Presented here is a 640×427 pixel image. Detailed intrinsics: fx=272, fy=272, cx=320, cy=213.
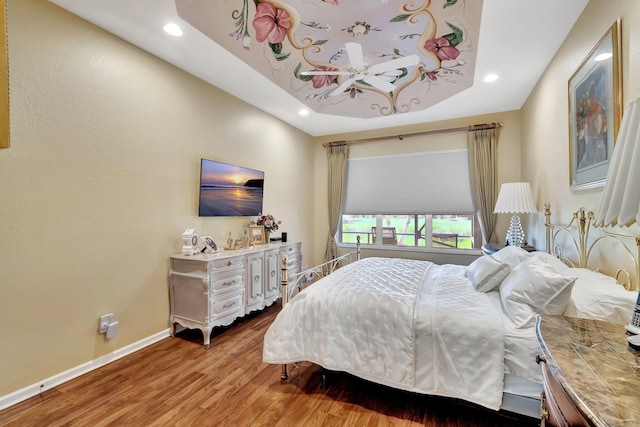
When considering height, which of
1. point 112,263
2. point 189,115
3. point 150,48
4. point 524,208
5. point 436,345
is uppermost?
point 150,48

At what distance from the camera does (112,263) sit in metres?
2.42

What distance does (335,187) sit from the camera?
5246 millimetres

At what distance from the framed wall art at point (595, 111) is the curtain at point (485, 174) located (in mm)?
2016

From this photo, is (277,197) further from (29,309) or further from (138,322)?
(29,309)

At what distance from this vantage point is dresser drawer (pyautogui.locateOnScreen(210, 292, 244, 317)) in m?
2.74

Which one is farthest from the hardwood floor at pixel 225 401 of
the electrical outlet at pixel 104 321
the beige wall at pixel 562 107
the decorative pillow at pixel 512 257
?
the beige wall at pixel 562 107

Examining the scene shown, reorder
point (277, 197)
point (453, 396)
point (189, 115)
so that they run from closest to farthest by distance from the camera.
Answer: point (453, 396) → point (189, 115) → point (277, 197)

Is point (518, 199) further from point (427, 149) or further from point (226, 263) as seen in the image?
point (226, 263)

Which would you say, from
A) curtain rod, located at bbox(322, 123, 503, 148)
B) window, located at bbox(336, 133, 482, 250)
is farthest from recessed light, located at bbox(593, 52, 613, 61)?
window, located at bbox(336, 133, 482, 250)

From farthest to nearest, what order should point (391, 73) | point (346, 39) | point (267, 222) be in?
1. point (267, 222)
2. point (391, 73)
3. point (346, 39)

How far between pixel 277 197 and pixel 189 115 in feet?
5.96

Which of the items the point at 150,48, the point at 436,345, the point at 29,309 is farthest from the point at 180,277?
the point at 436,345

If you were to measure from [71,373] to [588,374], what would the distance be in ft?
10.3

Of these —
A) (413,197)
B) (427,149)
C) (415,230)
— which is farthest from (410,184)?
(415,230)
